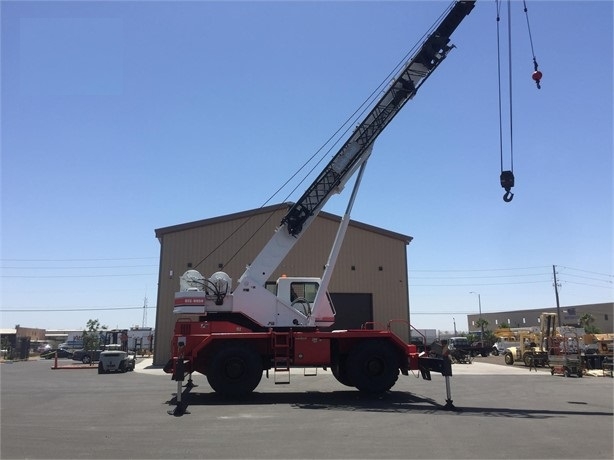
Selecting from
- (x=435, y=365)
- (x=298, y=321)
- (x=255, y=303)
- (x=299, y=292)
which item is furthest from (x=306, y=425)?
(x=299, y=292)

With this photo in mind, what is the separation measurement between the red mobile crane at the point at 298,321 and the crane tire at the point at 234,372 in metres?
0.03

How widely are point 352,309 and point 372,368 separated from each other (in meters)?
16.6

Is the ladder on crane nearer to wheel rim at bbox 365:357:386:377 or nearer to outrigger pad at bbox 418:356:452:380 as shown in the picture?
wheel rim at bbox 365:357:386:377

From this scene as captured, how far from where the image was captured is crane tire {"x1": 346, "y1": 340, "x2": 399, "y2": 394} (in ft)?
45.0

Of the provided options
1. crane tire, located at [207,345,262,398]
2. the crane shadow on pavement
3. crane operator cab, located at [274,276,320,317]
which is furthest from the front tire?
crane tire, located at [207,345,262,398]

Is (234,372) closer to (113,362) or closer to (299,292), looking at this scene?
(299,292)

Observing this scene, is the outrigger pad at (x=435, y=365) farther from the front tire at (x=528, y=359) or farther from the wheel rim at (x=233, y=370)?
the front tire at (x=528, y=359)

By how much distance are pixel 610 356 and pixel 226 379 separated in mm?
24765

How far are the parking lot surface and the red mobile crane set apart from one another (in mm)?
836

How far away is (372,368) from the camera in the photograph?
1384cm

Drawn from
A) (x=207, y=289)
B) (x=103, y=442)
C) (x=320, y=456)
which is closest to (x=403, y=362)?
(x=207, y=289)

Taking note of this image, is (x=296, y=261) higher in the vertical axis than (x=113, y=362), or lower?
higher

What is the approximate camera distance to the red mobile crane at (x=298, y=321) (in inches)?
527

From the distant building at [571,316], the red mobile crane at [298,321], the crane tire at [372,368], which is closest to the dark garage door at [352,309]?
the red mobile crane at [298,321]
